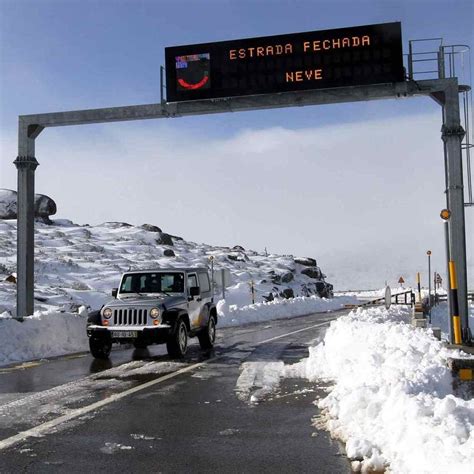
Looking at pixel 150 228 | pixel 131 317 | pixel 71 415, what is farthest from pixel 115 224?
pixel 71 415

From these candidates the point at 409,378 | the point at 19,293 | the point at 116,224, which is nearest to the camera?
the point at 409,378

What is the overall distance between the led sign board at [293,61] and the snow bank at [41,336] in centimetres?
703

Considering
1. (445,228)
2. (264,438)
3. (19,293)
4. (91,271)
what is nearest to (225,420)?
(264,438)

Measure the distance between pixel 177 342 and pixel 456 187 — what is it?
7185 millimetres

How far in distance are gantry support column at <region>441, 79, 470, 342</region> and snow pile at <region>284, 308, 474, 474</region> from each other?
4.16 meters

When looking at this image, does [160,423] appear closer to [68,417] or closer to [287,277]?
[68,417]

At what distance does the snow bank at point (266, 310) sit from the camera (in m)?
27.5

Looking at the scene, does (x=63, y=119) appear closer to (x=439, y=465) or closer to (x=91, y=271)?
(x=439, y=465)

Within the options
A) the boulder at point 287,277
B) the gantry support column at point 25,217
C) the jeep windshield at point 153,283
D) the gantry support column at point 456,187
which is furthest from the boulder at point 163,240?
the gantry support column at point 456,187

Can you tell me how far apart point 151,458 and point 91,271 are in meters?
54.3

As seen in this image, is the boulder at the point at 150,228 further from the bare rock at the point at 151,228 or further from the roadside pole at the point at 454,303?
the roadside pole at the point at 454,303

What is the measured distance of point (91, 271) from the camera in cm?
5722

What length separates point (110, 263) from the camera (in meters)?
63.4

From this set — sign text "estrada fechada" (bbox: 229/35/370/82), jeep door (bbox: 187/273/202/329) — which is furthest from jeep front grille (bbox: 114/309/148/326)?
sign text "estrada fechada" (bbox: 229/35/370/82)
